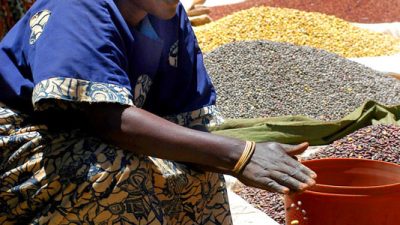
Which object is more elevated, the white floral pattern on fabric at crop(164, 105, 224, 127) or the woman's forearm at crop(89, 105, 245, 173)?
the woman's forearm at crop(89, 105, 245, 173)

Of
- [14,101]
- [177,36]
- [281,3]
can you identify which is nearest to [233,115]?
[177,36]

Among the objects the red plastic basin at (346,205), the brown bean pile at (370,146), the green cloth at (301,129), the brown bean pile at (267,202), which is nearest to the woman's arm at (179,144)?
the red plastic basin at (346,205)

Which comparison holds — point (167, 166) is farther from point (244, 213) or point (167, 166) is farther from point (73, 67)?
point (244, 213)

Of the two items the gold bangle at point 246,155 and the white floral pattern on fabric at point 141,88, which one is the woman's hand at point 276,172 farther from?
the white floral pattern on fabric at point 141,88

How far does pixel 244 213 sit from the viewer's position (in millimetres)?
3158

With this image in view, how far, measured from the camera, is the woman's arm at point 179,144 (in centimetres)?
200

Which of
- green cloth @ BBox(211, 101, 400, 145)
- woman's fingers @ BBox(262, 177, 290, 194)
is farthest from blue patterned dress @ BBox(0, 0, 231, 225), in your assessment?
green cloth @ BBox(211, 101, 400, 145)

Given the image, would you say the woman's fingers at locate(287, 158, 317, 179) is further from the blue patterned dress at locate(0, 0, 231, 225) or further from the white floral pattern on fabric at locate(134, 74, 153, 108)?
the white floral pattern on fabric at locate(134, 74, 153, 108)

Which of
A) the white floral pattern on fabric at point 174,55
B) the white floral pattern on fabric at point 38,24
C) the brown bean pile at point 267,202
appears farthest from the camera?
the brown bean pile at point 267,202

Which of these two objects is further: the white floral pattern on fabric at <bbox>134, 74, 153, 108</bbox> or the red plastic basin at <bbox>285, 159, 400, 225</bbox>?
the white floral pattern on fabric at <bbox>134, 74, 153, 108</bbox>

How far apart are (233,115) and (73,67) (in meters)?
2.91

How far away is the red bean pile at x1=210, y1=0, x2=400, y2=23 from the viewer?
9.67 m

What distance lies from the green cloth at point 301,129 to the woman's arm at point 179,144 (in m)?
2.16

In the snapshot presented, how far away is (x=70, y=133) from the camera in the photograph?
212cm
